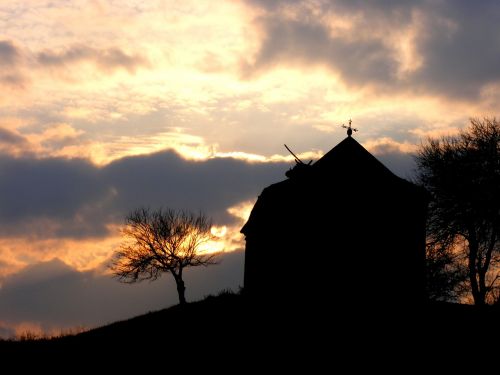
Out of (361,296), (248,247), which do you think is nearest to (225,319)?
(361,296)

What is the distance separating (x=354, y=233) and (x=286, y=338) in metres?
12.8

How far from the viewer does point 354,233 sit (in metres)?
33.1

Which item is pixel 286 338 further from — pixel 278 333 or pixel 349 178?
pixel 349 178

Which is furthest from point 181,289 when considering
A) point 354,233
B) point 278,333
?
point 278,333

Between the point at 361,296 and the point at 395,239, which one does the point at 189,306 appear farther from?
the point at 395,239

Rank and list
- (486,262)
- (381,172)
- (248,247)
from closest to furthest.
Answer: (381,172) < (486,262) < (248,247)

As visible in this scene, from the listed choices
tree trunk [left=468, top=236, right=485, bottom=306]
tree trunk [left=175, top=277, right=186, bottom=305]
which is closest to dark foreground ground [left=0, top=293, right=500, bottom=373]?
tree trunk [left=468, top=236, right=485, bottom=306]

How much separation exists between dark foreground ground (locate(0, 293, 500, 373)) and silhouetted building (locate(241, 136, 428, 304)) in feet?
12.7

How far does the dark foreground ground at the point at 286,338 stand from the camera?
1967 cm

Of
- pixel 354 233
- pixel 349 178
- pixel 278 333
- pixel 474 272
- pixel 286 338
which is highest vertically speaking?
pixel 349 178

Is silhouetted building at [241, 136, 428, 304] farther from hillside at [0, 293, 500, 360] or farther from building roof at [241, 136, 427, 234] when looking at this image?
hillside at [0, 293, 500, 360]

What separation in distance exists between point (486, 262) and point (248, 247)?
17775 mm

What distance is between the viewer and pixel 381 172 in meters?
34.8

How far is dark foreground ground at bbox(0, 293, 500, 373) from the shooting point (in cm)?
1967
